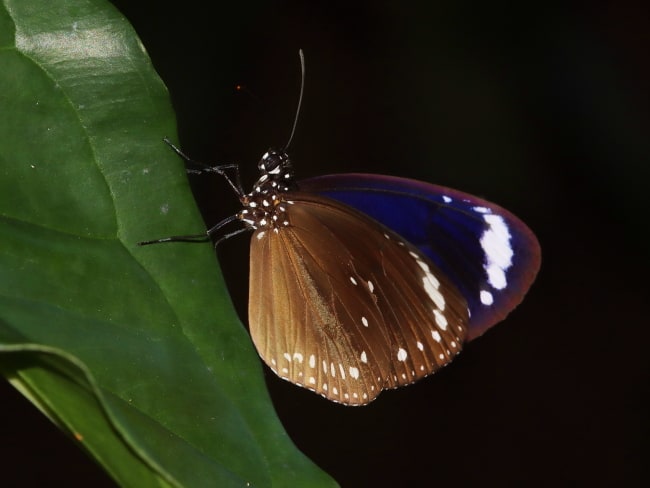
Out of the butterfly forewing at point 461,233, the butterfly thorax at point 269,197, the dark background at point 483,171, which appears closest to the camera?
the butterfly forewing at point 461,233

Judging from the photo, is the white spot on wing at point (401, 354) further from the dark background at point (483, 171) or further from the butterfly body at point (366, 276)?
the dark background at point (483, 171)

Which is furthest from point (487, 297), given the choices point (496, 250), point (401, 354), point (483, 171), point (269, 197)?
point (483, 171)

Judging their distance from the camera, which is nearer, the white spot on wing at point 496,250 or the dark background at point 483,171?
the white spot on wing at point 496,250

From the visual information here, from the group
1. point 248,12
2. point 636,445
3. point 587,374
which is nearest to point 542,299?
point 587,374

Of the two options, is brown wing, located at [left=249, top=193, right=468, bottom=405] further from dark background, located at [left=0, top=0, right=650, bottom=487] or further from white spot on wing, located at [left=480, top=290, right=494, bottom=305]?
dark background, located at [left=0, top=0, right=650, bottom=487]

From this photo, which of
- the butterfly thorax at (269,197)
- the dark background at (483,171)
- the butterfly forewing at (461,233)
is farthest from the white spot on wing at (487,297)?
the dark background at (483,171)

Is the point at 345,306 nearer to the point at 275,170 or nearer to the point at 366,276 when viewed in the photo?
the point at 366,276

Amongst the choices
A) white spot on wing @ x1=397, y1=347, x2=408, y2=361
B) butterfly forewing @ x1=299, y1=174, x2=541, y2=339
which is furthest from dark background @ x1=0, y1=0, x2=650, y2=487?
white spot on wing @ x1=397, y1=347, x2=408, y2=361
